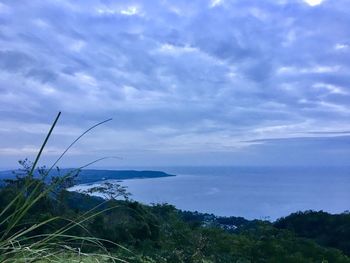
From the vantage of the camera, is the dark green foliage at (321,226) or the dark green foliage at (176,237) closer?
the dark green foliage at (176,237)

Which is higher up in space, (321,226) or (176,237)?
(176,237)

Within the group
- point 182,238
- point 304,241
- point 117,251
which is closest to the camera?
point 117,251

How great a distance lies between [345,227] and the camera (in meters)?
11.1

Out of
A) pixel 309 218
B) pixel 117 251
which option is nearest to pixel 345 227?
pixel 309 218

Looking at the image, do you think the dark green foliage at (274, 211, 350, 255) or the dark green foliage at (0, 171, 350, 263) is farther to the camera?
the dark green foliage at (274, 211, 350, 255)

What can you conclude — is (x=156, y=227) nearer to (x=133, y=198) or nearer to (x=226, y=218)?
(x=133, y=198)

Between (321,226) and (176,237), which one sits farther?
(321,226)

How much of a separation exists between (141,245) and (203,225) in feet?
6.39

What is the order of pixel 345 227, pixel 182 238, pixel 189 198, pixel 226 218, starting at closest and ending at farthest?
pixel 182 238 → pixel 345 227 → pixel 226 218 → pixel 189 198

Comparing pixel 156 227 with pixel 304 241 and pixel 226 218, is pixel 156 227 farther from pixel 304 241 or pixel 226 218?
pixel 226 218

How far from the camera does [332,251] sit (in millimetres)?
7480

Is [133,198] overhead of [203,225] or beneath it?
overhead

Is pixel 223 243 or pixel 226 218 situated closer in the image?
pixel 223 243

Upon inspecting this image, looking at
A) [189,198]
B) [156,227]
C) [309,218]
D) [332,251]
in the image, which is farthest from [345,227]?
[189,198]
